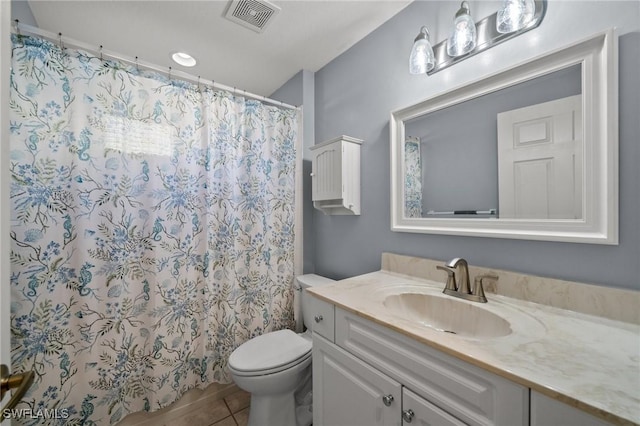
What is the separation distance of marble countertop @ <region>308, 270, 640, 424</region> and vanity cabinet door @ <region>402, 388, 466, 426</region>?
0.61 feet

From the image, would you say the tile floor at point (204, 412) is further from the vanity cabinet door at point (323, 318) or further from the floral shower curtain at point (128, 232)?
the vanity cabinet door at point (323, 318)

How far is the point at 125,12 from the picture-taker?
1.40m

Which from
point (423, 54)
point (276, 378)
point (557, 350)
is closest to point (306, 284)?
point (276, 378)

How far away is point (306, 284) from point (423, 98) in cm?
133

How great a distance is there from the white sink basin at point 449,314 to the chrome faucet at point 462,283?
3 cm

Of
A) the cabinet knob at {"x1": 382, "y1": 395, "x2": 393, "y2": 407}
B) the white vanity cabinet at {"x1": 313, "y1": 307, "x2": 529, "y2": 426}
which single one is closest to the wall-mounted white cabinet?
the white vanity cabinet at {"x1": 313, "y1": 307, "x2": 529, "y2": 426}

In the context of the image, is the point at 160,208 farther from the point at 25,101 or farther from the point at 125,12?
the point at 125,12

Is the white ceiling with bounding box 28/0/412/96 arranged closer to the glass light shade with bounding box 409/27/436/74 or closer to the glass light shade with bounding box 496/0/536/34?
the glass light shade with bounding box 409/27/436/74

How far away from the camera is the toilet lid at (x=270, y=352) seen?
1.26 metres

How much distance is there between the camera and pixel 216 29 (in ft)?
4.99

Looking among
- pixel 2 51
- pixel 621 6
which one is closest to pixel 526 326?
pixel 621 6

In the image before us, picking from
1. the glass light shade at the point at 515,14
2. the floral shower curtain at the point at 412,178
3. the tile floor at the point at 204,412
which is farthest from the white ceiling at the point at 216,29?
the tile floor at the point at 204,412

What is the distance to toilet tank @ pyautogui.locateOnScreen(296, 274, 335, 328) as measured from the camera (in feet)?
5.46

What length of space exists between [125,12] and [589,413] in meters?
2.38
